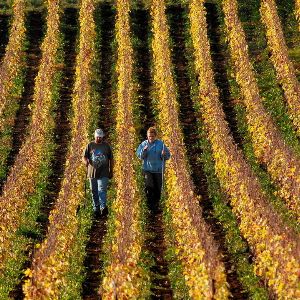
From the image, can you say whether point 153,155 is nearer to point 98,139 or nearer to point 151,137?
point 151,137

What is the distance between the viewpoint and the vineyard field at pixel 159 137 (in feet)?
48.9

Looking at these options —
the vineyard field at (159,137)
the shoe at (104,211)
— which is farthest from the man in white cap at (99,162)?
the vineyard field at (159,137)

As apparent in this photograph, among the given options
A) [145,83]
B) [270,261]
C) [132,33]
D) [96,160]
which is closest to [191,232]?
[270,261]

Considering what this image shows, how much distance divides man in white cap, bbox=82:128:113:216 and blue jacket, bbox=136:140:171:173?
81 centimetres

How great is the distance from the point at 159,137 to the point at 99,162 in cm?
1024

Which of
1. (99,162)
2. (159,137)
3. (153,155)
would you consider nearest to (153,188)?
(153,155)

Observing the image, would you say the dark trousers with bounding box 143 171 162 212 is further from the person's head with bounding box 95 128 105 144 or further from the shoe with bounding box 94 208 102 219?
the person's head with bounding box 95 128 105 144

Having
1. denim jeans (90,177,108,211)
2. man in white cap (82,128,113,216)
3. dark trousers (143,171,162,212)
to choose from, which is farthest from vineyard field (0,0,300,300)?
man in white cap (82,128,113,216)

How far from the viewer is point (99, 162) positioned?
18.8 meters

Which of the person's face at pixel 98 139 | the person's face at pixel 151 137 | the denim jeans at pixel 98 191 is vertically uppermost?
the person's face at pixel 151 137

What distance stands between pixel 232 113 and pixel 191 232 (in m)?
15.5

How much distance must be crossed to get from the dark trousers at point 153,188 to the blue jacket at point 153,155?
0.47 feet

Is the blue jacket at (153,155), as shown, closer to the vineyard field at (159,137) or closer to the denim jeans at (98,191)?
the vineyard field at (159,137)

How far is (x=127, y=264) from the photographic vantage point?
14078 millimetres
